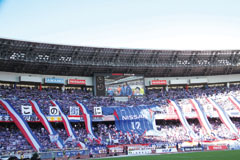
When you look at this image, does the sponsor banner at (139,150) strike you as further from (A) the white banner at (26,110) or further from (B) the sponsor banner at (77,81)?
(B) the sponsor banner at (77,81)

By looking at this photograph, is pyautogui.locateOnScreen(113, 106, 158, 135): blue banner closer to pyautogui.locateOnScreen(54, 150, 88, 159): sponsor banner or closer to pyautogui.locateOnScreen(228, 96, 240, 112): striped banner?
pyautogui.locateOnScreen(54, 150, 88, 159): sponsor banner

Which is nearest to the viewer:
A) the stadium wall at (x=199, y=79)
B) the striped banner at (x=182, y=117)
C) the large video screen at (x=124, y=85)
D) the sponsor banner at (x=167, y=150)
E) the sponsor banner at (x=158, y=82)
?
the sponsor banner at (x=167, y=150)

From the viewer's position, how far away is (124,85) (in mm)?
72000

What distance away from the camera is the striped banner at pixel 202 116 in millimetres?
63469

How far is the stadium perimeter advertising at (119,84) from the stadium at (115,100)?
23 cm

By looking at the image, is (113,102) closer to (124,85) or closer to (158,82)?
(124,85)

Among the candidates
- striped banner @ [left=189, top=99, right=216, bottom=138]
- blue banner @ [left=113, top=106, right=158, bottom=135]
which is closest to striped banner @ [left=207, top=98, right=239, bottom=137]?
striped banner @ [left=189, top=99, right=216, bottom=138]

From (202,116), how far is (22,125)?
36.8 meters

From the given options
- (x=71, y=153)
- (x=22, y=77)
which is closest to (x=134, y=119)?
(x=71, y=153)

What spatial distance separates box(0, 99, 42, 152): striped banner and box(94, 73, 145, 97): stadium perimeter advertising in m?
21.5

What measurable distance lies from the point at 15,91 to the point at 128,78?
25691mm

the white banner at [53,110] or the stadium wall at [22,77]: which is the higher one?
the stadium wall at [22,77]

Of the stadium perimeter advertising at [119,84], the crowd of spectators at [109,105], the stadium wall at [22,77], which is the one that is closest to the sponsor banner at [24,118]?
the crowd of spectators at [109,105]

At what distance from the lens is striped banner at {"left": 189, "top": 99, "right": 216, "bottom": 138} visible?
63469 mm
